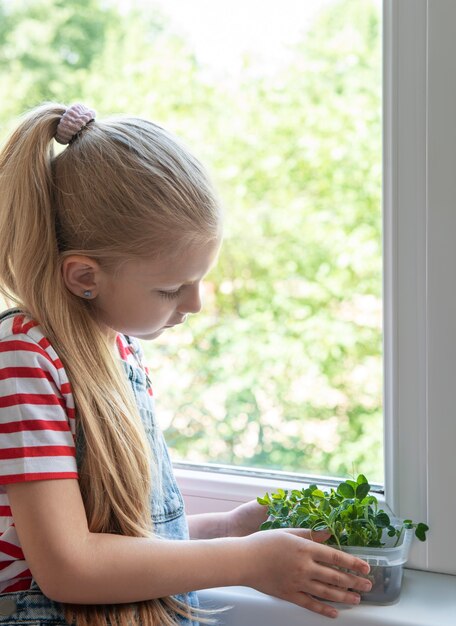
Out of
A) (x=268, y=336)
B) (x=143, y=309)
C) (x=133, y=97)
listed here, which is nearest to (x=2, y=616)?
(x=143, y=309)

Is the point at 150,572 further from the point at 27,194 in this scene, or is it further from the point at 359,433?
the point at 359,433

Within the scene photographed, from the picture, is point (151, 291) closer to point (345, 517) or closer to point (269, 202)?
point (345, 517)

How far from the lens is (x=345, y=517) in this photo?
0.83 metres

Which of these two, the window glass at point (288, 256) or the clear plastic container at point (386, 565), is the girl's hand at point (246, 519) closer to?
the clear plastic container at point (386, 565)

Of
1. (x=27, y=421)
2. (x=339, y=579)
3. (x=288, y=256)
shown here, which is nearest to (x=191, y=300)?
(x=27, y=421)

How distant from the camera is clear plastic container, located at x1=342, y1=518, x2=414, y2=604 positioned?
820 mm

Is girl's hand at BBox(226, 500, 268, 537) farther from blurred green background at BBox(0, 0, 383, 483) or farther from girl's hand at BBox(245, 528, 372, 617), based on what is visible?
blurred green background at BBox(0, 0, 383, 483)

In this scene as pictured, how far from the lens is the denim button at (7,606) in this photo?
0.77 m

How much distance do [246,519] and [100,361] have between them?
31 cm

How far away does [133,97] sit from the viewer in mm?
2279

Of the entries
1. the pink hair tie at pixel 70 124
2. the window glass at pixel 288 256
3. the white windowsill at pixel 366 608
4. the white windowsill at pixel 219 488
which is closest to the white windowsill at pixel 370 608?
the white windowsill at pixel 366 608

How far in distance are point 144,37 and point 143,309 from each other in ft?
5.31

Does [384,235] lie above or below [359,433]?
above

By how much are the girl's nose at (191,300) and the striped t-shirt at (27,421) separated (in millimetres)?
153
